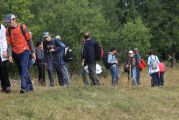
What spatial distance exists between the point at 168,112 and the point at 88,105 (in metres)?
2.89

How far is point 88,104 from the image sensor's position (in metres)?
11.5

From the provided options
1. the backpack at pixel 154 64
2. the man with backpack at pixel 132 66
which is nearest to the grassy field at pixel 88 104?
the backpack at pixel 154 64

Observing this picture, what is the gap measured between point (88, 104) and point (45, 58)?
174 inches

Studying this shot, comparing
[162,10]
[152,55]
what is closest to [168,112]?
[152,55]

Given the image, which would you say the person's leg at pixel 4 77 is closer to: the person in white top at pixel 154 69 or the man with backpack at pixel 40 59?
the man with backpack at pixel 40 59

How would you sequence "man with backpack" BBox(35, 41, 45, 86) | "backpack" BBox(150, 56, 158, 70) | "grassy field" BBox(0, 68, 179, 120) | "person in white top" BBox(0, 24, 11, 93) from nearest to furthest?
"grassy field" BBox(0, 68, 179, 120) → "person in white top" BBox(0, 24, 11, 93) → "man with backpack" BBox(35, 41, 45, 86) → "backpack" BBox(150, 56, 158, 70)

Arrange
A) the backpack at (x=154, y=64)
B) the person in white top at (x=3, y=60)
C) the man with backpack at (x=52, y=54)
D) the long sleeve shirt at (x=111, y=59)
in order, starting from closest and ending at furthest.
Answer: the person in white top at (x=3, y=60) < the man with backpack at (x=52, y=54) < the long sleeve shirt at (x=111, y=59) < the backpack at (x=154, y=64)

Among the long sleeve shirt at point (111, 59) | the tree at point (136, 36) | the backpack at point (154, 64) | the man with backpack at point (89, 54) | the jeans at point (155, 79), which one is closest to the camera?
the man with backpack at point (89, 54)

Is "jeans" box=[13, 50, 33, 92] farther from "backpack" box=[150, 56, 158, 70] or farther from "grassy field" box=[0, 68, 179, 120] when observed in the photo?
"backpack" box=[150, 56, 158, 70]

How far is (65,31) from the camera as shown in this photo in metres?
42.2

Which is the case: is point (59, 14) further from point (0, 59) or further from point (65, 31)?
point (0, 59)

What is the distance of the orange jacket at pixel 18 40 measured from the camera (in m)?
11.1

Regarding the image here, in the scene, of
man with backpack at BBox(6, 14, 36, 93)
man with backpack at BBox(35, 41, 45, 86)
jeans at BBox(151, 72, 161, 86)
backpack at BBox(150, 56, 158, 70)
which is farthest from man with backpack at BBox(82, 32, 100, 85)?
jeans at BBox(151, 72, 161, 86)

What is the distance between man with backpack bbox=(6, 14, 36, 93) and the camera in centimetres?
1106
